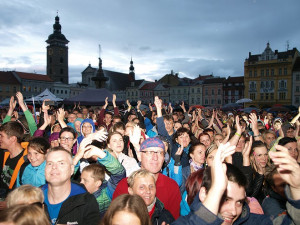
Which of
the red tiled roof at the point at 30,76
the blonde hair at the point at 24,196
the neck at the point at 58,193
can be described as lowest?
the neck at the point at 58,193

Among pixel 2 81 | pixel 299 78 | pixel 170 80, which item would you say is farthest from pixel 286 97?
pixel 2 81

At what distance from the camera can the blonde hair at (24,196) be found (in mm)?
2285

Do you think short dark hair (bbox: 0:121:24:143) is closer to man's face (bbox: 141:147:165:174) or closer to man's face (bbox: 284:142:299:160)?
man's face (bbox: 141:147:165:174)

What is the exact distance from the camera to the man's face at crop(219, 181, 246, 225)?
2004 millimetres

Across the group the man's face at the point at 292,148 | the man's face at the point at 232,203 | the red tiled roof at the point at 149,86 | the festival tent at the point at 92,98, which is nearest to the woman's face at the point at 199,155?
the man's face at the point at 292,148

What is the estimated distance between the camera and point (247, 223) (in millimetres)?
2322

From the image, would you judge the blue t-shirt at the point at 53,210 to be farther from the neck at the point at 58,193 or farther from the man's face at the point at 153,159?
the man's face at the point at 153,159

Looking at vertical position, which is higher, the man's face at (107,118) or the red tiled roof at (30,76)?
the red tiled roof at (30,76)

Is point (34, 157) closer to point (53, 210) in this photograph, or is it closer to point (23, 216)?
point (53, 210)

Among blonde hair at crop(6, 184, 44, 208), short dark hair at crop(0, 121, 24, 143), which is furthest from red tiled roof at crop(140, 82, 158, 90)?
blonde hair at crop(6, 184, 44, 208)

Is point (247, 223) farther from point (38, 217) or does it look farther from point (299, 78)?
point (299, 78)

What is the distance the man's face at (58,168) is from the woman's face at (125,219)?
3.25 feet

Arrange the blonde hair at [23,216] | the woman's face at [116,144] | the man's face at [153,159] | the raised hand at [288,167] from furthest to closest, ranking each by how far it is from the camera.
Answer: the woman's face at [116,144] → the man's face at [153,159] → the blonde hair at [23,216] → the raised hand at [288,167]

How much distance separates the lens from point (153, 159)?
3.31m
